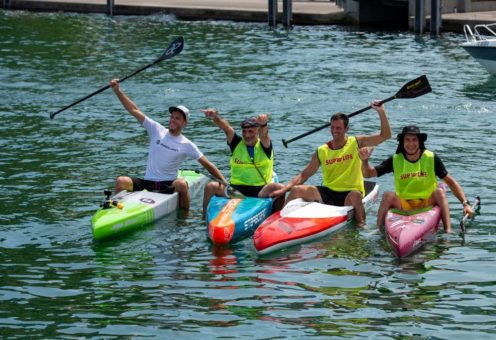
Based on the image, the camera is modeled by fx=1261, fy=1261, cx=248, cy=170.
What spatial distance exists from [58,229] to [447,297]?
6031 millimetres

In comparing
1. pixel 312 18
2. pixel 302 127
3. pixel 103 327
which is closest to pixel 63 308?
pixel 103 327

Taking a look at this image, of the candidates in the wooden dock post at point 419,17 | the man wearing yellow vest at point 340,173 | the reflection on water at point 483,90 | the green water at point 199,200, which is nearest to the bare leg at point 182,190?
the green water at point 199,200

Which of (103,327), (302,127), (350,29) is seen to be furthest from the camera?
(350,29)

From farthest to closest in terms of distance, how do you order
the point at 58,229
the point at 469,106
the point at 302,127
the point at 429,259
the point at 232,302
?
the point at 469,106 → the point at 302,127 → the point at 58,229 → the point at 429,259 → the point at 232,302

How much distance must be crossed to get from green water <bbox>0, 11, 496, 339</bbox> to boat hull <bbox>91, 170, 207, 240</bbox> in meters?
0.22

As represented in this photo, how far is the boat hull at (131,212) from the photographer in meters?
17.1

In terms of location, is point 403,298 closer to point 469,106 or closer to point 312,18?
point 469,106

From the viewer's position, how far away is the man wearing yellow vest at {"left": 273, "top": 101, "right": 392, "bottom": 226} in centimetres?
1742

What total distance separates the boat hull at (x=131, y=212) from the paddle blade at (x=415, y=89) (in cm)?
361

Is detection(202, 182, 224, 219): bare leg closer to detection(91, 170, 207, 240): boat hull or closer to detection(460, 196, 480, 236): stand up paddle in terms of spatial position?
detection(91, 170, 207, 240): boat hull

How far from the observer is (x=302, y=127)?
1047 inches

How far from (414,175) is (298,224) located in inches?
66.5

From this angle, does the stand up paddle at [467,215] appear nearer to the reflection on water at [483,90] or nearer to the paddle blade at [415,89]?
the paddle blade at [415,89]

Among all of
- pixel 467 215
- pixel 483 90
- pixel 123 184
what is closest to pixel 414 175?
pixel 467 215
